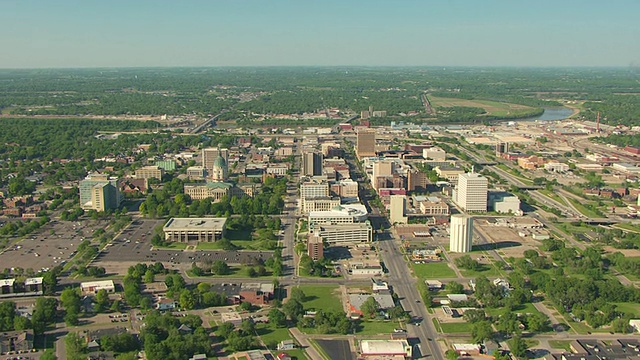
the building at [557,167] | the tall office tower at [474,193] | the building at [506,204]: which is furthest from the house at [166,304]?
the building at [557,167]

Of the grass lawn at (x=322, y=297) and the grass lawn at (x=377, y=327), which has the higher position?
the grass lawn at (x=322, y=297)

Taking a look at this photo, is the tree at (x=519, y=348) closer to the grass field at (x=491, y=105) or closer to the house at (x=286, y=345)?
the house at (x=286, y=345)

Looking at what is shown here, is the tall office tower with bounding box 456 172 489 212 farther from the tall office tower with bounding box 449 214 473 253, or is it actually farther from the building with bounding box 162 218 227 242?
the building with bounding box 162 218 227 242

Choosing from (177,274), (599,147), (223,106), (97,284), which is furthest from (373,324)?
(223,106)

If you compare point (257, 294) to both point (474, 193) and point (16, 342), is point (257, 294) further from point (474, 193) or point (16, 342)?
point (474, 193)

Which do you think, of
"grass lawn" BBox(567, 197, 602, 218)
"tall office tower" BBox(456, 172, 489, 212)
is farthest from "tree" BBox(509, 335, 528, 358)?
"grass lawn" BBox(567, 197, 602, 218)

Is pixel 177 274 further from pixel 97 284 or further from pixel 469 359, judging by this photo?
pixel 469 359

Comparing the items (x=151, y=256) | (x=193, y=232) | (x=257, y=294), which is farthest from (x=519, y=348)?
(x=193, y=232)
